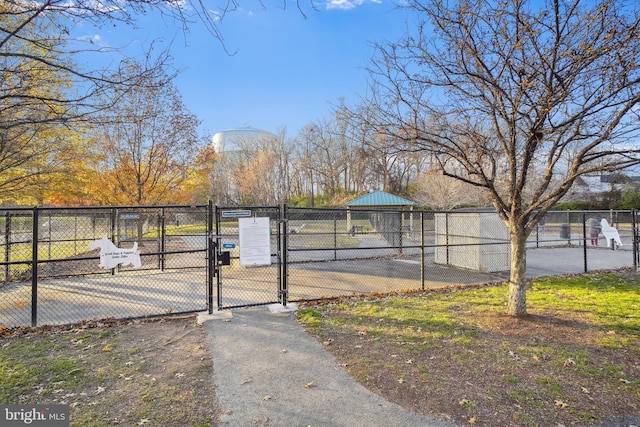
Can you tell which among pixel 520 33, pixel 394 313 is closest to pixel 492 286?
pixel 394 313

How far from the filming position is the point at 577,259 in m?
13.8

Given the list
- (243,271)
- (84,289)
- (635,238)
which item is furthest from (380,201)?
(84,289)

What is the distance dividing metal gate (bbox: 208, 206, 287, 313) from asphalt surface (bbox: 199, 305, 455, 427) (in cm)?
113

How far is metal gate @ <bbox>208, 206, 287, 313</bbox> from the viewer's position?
618 cm

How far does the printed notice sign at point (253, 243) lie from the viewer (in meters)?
6.18

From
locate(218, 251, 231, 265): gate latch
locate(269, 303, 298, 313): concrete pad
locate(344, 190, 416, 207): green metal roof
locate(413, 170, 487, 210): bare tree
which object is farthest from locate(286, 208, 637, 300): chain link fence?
locate(413, 170, 487, 210): bare tree

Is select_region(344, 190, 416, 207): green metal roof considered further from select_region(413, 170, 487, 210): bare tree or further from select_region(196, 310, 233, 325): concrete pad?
select_region(196, 310, 233, 325): concrete pad

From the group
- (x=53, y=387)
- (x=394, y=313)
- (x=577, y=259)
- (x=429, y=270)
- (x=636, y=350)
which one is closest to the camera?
(x=53, y=387)

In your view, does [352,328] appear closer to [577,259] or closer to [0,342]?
[0,342]

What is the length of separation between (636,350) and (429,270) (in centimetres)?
680

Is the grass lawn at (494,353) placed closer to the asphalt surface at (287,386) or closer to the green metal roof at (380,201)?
the asphalt surface at (287,386)

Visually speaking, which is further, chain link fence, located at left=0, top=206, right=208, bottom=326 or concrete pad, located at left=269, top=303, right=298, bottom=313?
concrete pad, located at left=269, top=303, right=298, bottom=313

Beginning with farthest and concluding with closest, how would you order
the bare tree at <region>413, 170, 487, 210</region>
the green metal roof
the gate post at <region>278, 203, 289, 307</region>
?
the bare tree at <region>413, 170, 487, 210</region> → the green metal roof → the gate post at <region>278, 203, 289, 307</region>

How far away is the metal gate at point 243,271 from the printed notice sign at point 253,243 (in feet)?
0.06
